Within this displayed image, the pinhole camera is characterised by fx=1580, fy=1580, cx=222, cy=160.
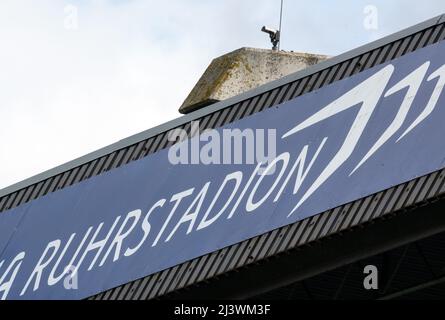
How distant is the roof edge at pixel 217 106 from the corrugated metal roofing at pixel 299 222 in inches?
0.7

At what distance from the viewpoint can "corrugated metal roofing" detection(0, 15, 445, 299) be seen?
25.0 m

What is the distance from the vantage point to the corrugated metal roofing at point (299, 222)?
25.0 m

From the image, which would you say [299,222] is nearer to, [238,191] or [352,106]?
[238,191]

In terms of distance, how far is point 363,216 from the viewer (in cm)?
2519

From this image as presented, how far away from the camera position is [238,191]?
27672mm

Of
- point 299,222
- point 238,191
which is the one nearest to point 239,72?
point 238,191

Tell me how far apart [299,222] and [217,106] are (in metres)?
4.54

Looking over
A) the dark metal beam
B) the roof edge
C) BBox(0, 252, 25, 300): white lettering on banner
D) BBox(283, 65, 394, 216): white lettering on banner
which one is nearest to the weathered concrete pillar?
the roof edge

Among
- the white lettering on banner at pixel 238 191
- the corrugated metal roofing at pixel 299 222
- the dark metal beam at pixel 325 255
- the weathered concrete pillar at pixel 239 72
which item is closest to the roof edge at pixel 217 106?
the corrugated metal roofing at pixel 299 222

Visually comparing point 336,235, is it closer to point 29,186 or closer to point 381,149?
point 381,149

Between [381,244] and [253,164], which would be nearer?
[381,244]
